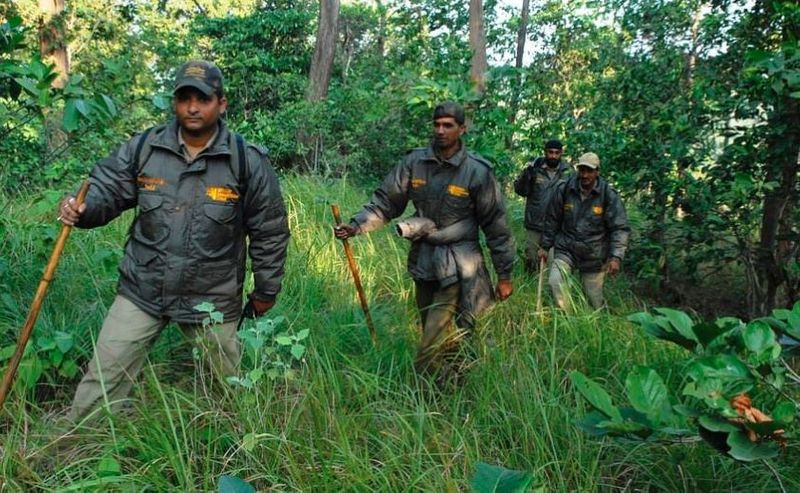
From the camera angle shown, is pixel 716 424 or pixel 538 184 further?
pixel 538 184

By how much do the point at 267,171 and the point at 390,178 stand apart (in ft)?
4.31

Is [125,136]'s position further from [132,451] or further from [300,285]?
[132,451]

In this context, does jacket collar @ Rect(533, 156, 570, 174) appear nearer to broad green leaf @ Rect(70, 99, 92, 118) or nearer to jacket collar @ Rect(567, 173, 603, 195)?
jacket collar @ Rect(567, 173, 603, 195)

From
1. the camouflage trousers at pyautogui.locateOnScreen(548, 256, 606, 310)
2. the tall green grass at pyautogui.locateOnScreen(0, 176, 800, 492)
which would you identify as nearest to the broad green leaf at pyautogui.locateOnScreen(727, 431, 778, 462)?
the tall green grass at pyautogui.locateOnScreen(0, 176, 800, 492)

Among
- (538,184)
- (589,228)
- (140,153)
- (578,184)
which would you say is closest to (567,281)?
(589,228)

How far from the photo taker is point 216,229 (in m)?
3.08

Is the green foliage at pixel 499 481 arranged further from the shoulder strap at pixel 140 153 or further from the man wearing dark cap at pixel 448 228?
the man wearing dark cap at pixel 448 228

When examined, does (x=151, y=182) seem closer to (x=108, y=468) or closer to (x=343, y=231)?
(x=108, y=468)

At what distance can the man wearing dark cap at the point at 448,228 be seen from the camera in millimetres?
4141

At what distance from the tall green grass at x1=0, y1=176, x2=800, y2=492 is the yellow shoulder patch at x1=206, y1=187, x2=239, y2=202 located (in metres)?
0.77

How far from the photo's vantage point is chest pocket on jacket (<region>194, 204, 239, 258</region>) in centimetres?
304

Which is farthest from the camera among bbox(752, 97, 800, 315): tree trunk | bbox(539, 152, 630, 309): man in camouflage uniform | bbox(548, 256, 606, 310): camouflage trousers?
bbox(539, 152, 630, 309): man in camouflage uniform

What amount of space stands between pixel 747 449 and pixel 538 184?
686cm

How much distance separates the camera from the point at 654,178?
708 centimetres
